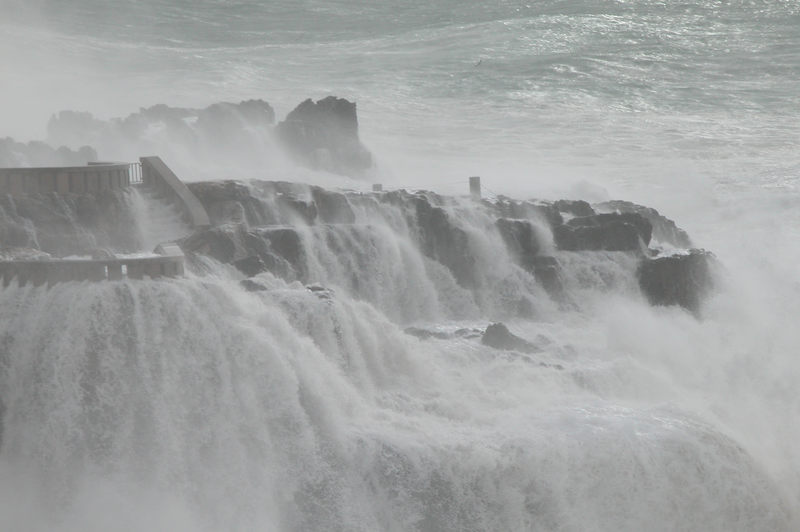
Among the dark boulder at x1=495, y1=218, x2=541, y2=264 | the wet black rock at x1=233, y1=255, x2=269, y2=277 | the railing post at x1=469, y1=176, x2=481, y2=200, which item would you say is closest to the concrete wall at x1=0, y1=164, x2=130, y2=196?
the wet black rock at x1=233, y1=255, x2=269, y2=277

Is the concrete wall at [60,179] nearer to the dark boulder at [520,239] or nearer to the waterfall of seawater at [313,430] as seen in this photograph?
the waterfall of seawater at [313,430]

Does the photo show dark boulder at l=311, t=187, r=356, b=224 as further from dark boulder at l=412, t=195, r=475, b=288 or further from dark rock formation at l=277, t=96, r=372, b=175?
dark rock formation at l=277, t=96, r=372, b=175

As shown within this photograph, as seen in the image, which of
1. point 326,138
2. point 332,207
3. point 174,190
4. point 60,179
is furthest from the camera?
point 326,138

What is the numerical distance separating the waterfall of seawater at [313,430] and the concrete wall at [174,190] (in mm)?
2091

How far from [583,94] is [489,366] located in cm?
3032

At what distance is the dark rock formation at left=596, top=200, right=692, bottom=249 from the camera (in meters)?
28.5

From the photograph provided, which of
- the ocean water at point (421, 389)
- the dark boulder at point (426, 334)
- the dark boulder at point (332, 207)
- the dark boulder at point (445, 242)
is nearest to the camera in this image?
the ocean water at point (421, 389)

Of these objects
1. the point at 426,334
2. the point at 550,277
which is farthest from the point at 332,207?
the point at 550,277

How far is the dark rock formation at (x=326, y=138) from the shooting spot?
3222 cm

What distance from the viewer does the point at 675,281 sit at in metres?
25.7

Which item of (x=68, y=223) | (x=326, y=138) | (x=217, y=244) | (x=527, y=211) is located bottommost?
(x=217, y=244)

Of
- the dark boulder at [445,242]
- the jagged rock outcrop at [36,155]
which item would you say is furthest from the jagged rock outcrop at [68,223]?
the dark boulder at [445,242]

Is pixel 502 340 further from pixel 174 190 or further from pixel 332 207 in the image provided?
pixel 174 190

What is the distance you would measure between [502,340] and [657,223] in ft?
29.2
